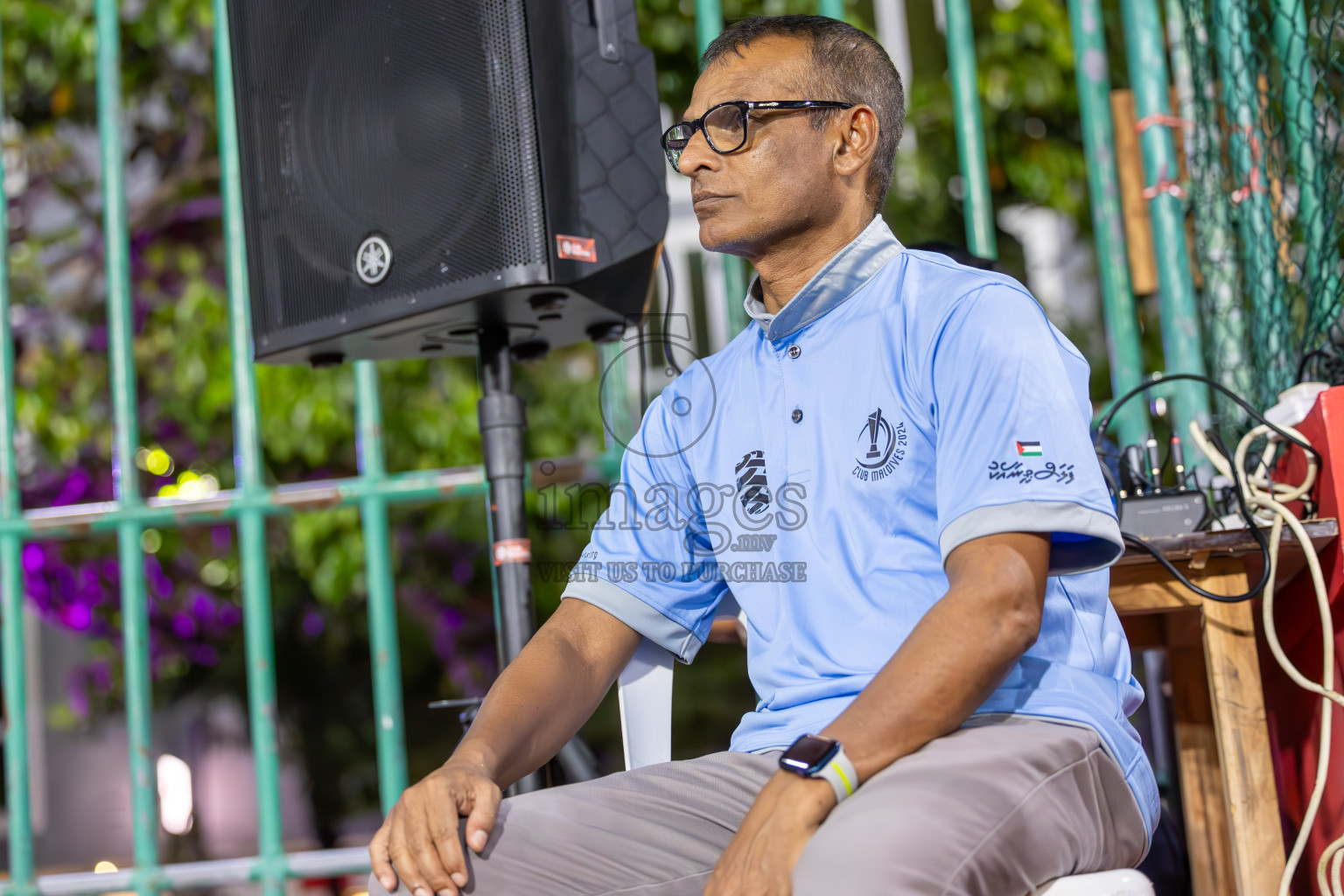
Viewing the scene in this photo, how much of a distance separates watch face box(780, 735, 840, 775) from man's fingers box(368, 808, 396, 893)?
0.38m

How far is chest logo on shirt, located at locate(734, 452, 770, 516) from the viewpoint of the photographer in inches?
52.5

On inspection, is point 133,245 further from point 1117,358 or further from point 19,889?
point 1117,358

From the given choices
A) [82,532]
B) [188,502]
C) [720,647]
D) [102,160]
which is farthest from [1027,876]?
[720,647]

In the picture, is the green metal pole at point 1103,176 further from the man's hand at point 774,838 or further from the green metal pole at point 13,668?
the green metal pole at point 13,668

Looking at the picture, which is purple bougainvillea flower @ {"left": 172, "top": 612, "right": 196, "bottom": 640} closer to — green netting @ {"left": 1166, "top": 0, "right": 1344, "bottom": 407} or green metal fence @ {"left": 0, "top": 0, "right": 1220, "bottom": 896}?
green metal fence @ {"left": 0, "top": 0, "right": 1220, "bottom": 896}

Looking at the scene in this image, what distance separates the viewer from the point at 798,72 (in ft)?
4.58

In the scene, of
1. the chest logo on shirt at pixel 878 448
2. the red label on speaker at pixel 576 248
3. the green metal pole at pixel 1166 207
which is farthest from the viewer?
the green metal pole at pixel 1166 207

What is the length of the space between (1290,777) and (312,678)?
10.0ft

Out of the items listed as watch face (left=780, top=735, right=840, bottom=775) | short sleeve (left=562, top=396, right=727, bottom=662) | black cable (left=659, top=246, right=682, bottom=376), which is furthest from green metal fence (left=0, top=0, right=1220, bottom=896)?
watch face (left=780, top=735, right=840, bottom=775)

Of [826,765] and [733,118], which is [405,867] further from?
[733,118]

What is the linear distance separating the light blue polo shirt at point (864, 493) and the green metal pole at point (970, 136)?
3.33 feet

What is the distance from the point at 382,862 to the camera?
1.12m

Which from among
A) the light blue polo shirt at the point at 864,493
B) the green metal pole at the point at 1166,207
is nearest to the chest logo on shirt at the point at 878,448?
the light blue polo shirt at the point at 864,493

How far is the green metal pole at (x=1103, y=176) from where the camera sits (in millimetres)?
2301
